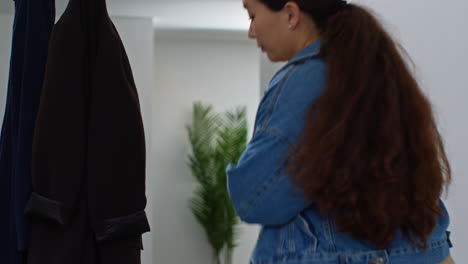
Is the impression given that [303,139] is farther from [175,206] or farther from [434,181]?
[175,206]

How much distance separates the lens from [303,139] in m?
1.11

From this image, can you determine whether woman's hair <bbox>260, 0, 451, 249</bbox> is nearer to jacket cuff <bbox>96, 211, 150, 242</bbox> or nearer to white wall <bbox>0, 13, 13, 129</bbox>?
jacket cuff <bbox>96, 211, 150, 242</bbox>

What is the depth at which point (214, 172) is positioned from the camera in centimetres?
671

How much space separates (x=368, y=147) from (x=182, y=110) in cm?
591

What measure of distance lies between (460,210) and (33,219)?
4.16 feet

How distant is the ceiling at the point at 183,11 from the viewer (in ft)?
→ 16.4

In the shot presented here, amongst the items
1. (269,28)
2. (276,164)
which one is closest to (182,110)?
(269,28)

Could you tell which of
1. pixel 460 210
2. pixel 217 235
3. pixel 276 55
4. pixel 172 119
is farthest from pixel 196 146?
pixel 276 55

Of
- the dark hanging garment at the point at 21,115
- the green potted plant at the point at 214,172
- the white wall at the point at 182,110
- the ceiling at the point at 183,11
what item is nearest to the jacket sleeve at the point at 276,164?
the dark hanging garment at the point at 21,115

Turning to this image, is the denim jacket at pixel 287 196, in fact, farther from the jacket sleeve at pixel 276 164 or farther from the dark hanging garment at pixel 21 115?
the dark hanging garment at pixel 21 115

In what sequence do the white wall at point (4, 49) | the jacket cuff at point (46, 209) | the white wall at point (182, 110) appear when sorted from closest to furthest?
1. the jacket cuff at point (46, 209)
2. the white wall at point (4, 49)
3. the white wall at point (182, 110)

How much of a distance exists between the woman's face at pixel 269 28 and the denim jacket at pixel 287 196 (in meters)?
0.06

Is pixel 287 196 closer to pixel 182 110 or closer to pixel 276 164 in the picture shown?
pixel 276 164

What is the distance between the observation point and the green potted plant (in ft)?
21.7
